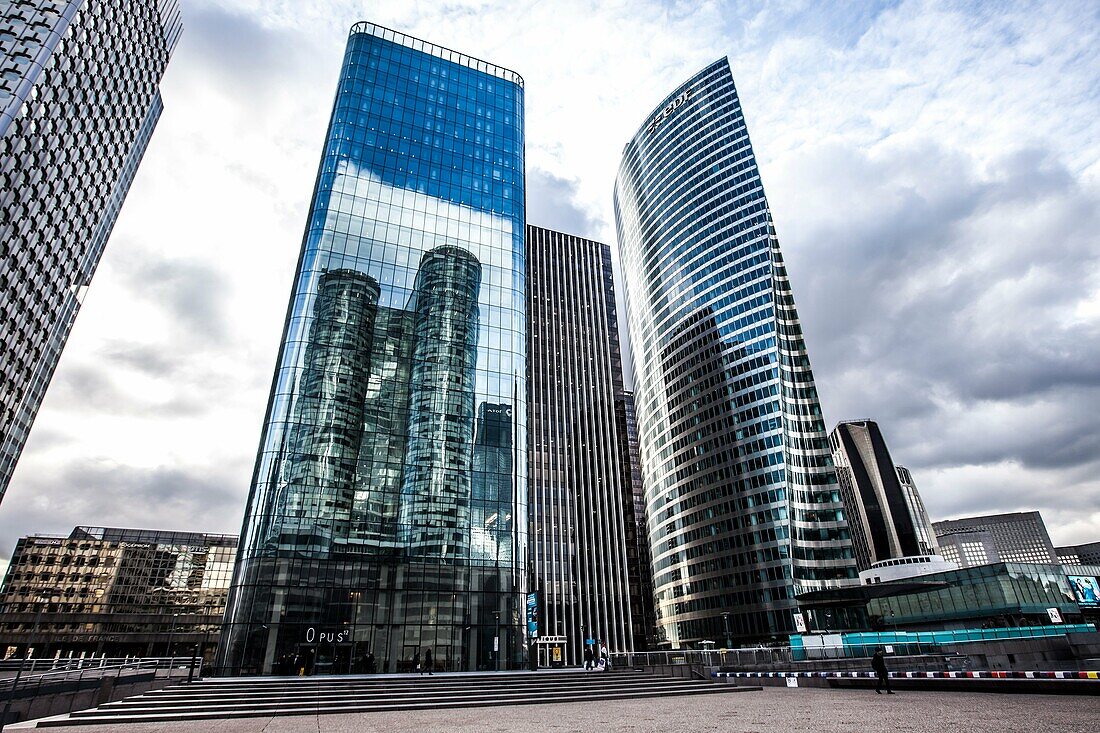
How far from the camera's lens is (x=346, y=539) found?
45.9 m

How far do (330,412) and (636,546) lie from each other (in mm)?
95170

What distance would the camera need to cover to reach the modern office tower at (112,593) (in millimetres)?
113250

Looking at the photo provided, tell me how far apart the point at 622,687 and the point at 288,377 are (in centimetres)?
3748

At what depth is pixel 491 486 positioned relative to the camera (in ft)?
169

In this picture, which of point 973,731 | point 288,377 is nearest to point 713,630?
point 288,377

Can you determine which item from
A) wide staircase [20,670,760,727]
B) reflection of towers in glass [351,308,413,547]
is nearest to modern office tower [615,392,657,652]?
reflection of towers in glass [351,308,413,547]

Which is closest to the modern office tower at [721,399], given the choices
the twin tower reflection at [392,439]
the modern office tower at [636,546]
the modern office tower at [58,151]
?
the modern office tower at [636,546]

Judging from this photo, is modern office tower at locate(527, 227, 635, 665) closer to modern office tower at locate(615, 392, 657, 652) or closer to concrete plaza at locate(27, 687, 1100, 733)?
modern office tower at locate(615, 392, 657, 652)

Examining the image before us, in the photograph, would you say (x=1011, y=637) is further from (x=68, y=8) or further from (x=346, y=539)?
(x=68, y=8)

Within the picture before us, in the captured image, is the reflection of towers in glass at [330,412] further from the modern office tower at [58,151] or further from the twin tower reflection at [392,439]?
the modern office tower at [58,151]

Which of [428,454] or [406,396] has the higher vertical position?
[406,396]

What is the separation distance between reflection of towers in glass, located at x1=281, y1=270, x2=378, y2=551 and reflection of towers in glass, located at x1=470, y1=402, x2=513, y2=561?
10959 millimetres

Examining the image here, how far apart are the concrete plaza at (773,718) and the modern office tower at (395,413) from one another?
22.2 metres

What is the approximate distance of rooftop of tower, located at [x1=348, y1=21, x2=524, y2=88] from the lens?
7319 cm
